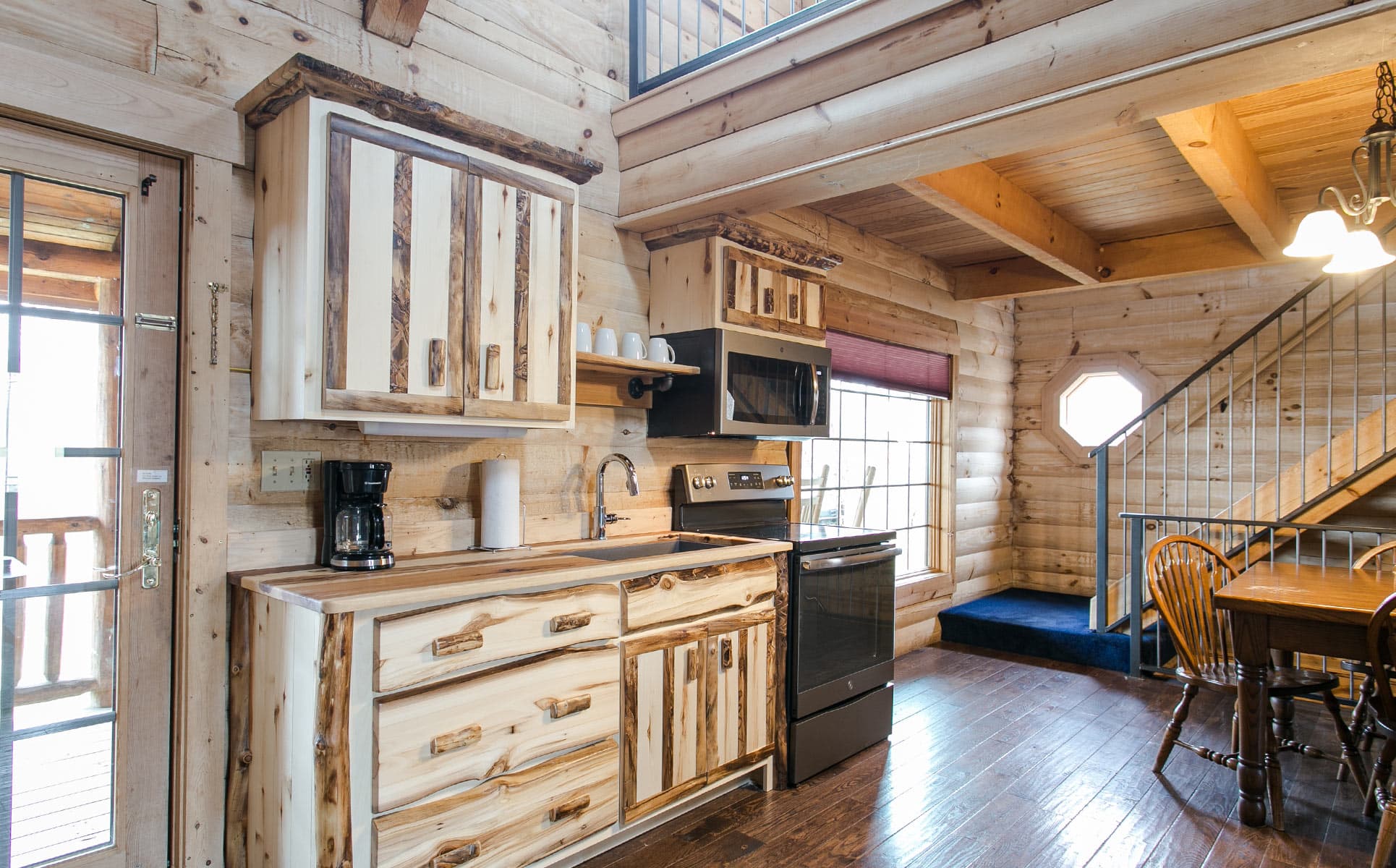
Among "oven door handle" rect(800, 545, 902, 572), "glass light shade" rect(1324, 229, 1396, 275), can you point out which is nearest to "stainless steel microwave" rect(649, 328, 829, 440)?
"oven door handle" rect(800, 545, 902, 572)

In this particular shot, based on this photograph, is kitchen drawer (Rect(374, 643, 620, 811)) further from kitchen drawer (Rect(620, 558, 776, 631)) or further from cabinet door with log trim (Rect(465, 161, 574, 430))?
cabinet door with log trim (Rect(465, 161, 574, 430))

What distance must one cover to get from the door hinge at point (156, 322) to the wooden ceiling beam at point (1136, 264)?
459cm

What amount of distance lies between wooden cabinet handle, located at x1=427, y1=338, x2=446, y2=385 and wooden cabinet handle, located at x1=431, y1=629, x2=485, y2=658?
689mm

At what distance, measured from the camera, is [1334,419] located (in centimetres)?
483

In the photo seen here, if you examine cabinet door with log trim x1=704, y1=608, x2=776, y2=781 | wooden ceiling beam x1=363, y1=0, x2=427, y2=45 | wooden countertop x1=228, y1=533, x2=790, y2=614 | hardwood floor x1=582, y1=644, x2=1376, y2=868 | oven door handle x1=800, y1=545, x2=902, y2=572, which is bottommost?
hardwood floor x1=582, y1=644, x2=1376, y2=868

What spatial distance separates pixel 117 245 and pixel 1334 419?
6.02 meters

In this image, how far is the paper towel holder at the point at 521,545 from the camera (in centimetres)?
265

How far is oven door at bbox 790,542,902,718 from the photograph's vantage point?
3021 millimetres

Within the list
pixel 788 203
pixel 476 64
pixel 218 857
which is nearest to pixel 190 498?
pixel 218 857

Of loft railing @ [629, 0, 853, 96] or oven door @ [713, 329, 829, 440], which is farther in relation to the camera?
oven door @ [713, 329, 829, 440]

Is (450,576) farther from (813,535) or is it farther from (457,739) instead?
(813,535)

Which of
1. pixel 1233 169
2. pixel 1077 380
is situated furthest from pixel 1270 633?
pixel 1077 380

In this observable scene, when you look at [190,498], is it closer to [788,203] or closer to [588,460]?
[588,460]

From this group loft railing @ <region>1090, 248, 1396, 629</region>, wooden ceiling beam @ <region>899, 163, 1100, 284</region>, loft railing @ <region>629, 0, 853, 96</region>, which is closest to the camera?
loft railing @ <region>629, 0, 853, 96</region>
